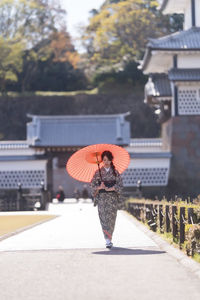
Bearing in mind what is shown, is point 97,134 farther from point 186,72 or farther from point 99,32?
point 99,32

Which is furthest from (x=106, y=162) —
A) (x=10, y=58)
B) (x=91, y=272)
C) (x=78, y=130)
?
(x=10, y=58)

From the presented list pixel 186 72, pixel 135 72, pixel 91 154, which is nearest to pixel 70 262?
pixel 91 154

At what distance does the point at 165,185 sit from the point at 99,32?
34.6 meters

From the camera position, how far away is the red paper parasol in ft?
38.5

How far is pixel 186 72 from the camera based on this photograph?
109 feet

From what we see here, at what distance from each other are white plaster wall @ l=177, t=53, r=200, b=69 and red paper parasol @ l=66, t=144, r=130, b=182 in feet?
73.5

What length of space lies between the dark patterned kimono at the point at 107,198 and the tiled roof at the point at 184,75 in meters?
22.0

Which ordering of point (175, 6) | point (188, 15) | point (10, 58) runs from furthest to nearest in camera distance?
1. point (10, 58)
2. point (175, 6)
3. point (188, 15)

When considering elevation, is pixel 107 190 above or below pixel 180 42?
below

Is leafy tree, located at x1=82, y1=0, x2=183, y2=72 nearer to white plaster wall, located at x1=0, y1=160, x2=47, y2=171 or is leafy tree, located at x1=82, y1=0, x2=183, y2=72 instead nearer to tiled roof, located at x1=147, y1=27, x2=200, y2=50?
white plaster wall, located at x1=0, y1=160, x2=47, y2=171

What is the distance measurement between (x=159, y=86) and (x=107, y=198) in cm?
2410

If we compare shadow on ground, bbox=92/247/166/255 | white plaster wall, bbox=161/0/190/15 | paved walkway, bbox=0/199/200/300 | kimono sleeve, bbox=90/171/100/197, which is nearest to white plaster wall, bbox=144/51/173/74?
white plaster wall, bbox=161/0/190/15

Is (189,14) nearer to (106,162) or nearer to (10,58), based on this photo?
(106,162)

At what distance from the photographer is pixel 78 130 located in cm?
4384
